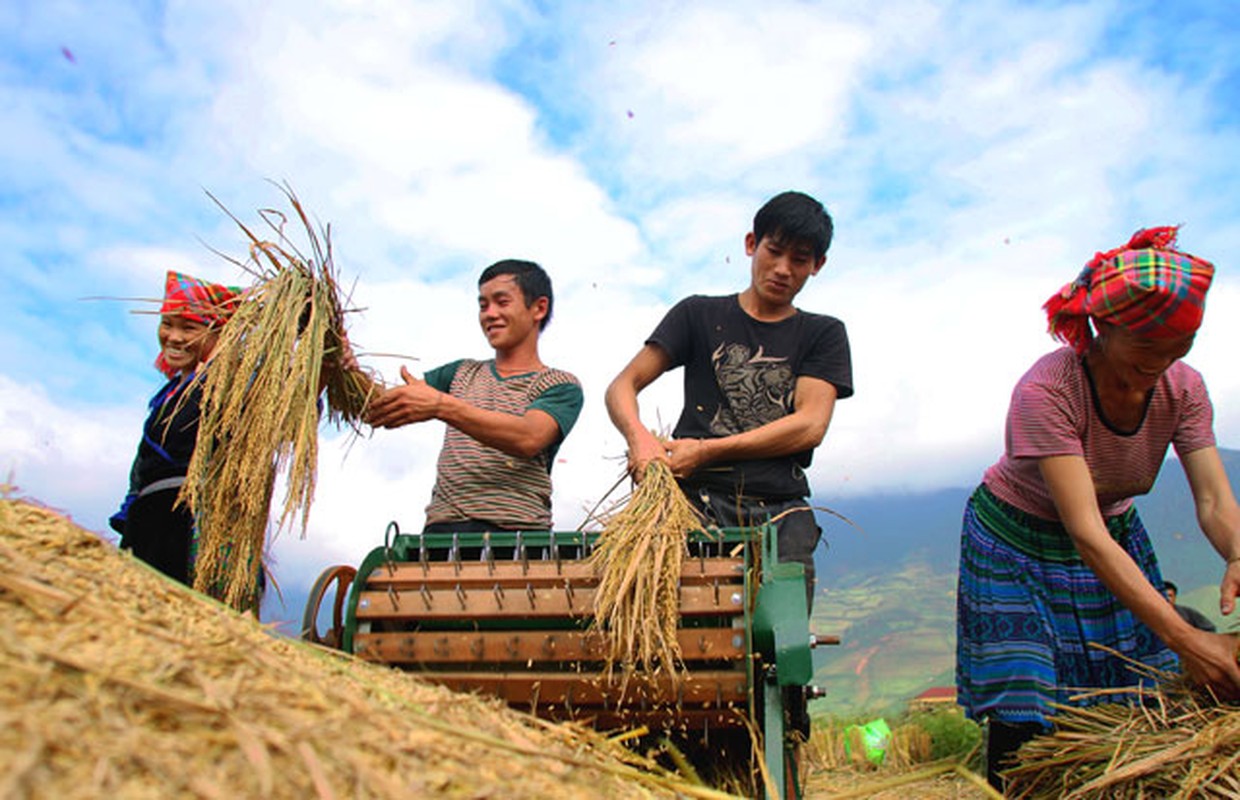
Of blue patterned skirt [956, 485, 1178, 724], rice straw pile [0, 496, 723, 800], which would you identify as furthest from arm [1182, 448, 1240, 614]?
rice straw pile [0, 496, 723, 800]

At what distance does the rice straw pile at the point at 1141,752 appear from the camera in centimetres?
267

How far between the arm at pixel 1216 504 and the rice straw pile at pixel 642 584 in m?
1.74

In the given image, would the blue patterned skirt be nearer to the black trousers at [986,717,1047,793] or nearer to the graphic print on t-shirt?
the black trousers at [986,717,1047,793]

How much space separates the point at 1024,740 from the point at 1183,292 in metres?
1.54

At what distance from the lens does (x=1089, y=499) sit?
3.20 metres

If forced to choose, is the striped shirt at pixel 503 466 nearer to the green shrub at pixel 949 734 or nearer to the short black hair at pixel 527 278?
the short black hair at pixel 527 278

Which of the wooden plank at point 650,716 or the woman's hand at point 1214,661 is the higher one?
the woman's hand at point 1214,661

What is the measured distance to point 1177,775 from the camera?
8.87ft

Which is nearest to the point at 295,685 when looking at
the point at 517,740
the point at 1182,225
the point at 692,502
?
the point at 517,740

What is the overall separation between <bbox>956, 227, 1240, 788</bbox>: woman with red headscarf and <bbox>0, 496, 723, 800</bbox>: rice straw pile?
6.67ft

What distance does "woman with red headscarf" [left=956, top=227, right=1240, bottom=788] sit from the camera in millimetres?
3117

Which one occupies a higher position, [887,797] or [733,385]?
[733,385]

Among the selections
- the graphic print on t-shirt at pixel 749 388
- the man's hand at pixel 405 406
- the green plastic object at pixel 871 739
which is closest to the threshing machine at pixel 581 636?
the man's hand at pixel 405 406

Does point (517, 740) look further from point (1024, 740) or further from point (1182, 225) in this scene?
point (1182, 225)
